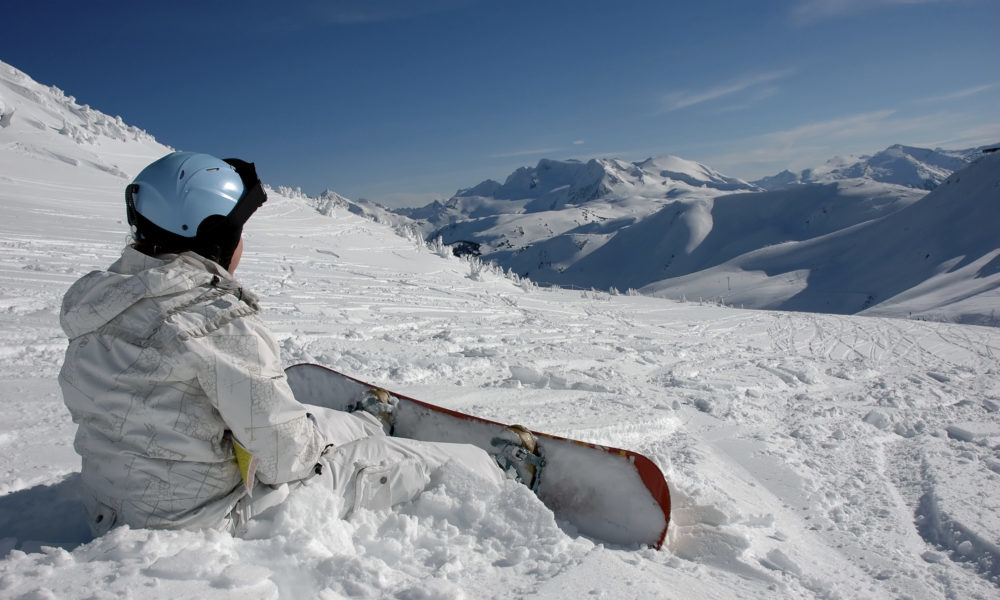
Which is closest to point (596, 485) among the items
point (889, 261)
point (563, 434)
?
point (563, 434)

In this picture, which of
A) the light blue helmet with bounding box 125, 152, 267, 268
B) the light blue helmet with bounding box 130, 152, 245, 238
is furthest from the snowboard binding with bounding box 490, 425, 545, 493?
the light blue helmet with bounding box 130, 152, 245, 238

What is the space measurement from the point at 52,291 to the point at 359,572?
6457mm

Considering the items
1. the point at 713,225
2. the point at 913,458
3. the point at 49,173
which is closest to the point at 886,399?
the point at 913,458

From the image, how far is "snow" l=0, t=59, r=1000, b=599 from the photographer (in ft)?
6.68

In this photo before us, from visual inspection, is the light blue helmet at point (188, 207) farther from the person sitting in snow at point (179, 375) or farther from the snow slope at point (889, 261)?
the snow slope at point (889, 261)

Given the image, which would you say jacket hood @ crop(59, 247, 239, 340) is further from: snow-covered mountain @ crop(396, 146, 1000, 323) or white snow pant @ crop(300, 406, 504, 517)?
snow-covered mountain @ crop(396, 146, 1000, 323)

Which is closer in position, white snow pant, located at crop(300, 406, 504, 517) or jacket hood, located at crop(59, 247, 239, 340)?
jacket hood, located at crop(59, 247, 239, 340)

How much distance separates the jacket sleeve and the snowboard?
1553 millimetres

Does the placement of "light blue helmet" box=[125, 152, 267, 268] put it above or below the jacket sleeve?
above

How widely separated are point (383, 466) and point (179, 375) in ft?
3.38

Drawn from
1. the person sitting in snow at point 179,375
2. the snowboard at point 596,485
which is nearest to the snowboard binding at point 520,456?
the snowboard at point 596,485

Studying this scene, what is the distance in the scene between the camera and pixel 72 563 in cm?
171

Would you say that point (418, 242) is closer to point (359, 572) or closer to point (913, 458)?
point (913, 458)

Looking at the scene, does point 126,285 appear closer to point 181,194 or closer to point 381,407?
point 181,194
